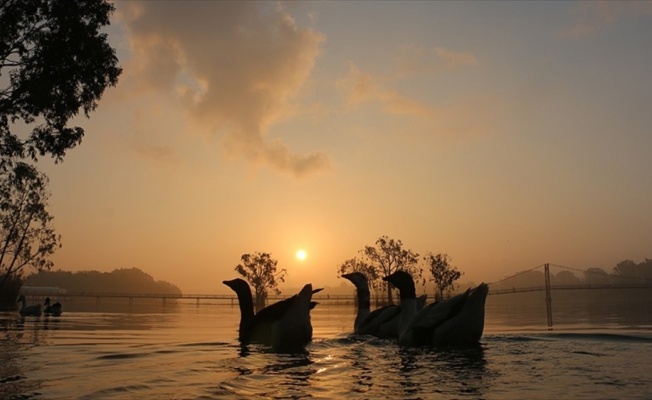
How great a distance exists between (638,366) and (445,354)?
11.1 feet

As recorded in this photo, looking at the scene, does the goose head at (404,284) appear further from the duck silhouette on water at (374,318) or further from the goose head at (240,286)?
the goose head at (240,286)

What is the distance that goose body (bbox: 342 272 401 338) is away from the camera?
15.6 m

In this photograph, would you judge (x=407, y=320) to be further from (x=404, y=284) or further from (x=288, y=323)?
(x=288, y=323)

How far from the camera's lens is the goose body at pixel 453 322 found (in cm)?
1122

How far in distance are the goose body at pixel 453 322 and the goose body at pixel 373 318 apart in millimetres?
3359

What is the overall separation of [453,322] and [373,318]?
576 cm

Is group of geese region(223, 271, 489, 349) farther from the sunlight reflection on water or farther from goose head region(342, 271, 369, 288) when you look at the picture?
goose head region(342, 271, 369, 288)

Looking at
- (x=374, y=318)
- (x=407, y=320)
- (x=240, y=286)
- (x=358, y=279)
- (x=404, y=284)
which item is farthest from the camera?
(x=358, y=279)

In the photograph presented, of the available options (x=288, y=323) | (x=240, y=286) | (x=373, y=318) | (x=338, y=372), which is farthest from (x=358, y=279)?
(x=338, y=372)

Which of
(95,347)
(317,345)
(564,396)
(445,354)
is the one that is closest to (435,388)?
(564,396)

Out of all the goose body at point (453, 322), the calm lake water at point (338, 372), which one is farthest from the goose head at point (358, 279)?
the calm lake water at point (338, 372)

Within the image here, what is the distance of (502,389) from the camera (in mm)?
6191

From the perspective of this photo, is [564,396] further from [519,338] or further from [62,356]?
[62,356]

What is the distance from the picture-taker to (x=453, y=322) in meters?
11.3
